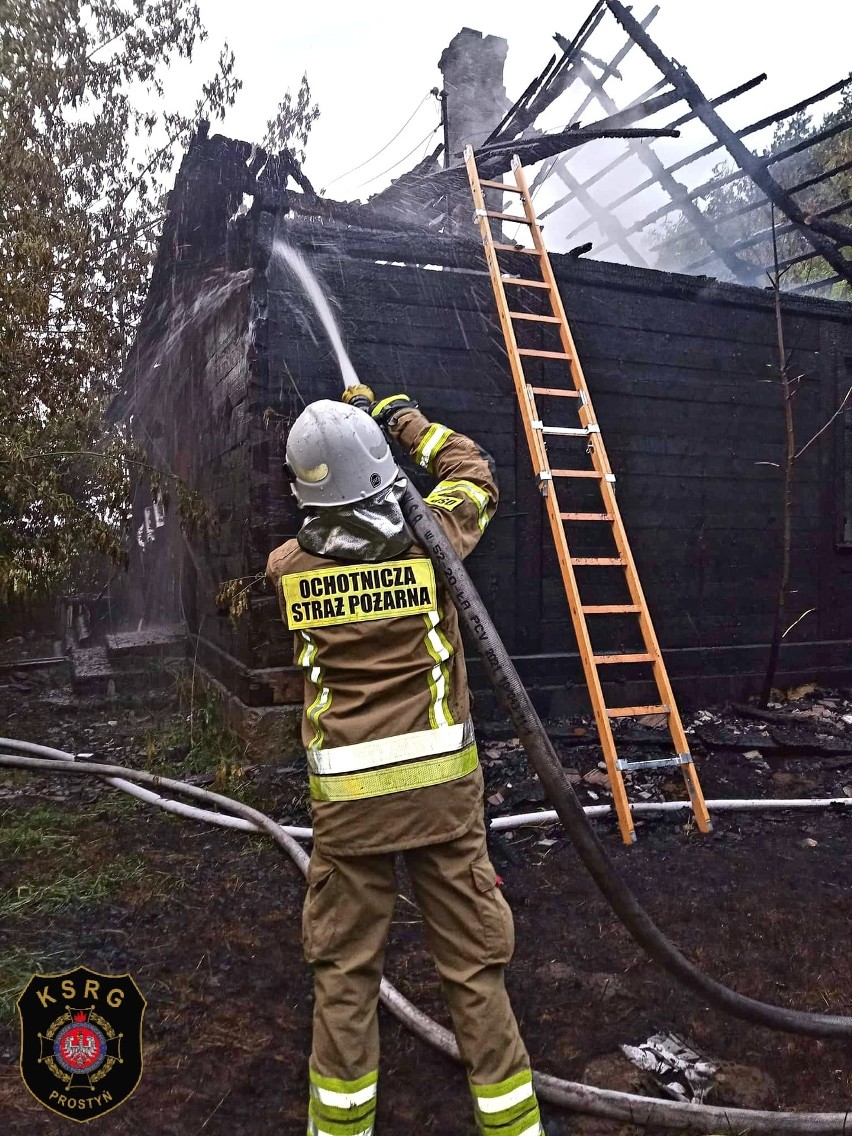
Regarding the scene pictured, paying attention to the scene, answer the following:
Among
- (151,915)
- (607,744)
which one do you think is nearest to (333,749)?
(151,915)

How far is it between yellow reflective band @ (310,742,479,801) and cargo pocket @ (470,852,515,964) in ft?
0.79

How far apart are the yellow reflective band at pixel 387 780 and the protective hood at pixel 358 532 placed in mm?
546

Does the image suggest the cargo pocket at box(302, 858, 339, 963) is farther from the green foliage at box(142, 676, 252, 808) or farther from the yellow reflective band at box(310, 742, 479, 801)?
the green foliage at box(142, 676, 252, 808)

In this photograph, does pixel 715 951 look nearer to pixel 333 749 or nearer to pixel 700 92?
pixel 333 749

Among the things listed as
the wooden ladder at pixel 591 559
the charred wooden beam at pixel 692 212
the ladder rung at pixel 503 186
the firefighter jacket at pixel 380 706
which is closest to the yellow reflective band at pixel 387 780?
the firefighter jacket at pixel 380 706

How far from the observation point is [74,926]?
3236 mm

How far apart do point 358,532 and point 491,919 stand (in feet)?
3.41

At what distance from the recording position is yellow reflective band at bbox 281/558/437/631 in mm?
2047

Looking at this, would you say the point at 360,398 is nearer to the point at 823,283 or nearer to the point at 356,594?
the point at 356,594

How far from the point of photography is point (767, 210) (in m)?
A: 11.0

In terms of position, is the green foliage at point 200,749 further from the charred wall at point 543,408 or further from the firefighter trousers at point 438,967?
the firefighter trousers at point 438,967

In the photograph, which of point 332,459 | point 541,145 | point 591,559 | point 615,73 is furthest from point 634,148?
point 332,459

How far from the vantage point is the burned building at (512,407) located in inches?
207

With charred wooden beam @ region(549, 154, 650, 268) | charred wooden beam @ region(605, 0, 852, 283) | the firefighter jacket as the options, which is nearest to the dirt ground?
the firefighter jacket
